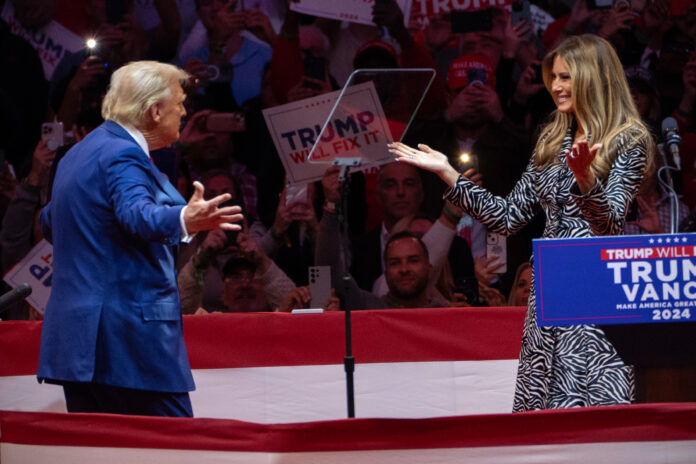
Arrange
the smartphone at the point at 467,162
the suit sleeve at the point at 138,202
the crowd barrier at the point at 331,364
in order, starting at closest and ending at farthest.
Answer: the suit sleeve at the point at 138,202, the crowd barrier at the point at 331,364, the smartphone at the point at 467,162

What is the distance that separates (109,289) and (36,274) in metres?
3.16

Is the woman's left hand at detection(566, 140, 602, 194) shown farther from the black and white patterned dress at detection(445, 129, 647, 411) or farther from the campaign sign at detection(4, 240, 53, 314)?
the campaign sign at detection(4, 240, 53, 314)

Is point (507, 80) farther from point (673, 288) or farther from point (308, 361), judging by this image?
point (673, 288)

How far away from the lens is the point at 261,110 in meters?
4.75

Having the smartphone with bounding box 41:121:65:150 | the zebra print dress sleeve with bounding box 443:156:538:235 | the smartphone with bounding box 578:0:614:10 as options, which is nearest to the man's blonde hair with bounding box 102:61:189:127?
the zebra print dress sleeve with bounding box 443:156:538:235

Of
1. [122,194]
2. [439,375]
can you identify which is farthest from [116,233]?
[439,375]

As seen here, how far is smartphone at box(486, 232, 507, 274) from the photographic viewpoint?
449 centimetres

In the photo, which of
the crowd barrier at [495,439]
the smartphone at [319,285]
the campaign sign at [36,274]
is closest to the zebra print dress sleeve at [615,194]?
the crowd barrier at [495,439]

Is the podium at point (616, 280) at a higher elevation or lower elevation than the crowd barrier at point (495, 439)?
higher

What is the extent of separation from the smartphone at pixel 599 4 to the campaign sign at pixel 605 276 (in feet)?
11.1

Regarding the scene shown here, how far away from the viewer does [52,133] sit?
4.77 m

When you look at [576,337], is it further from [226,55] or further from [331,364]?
[226,55]

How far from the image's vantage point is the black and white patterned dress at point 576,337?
75.7 inches

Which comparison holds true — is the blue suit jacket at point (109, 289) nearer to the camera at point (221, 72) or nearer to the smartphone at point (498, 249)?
the smartphone at point (498, 249)
